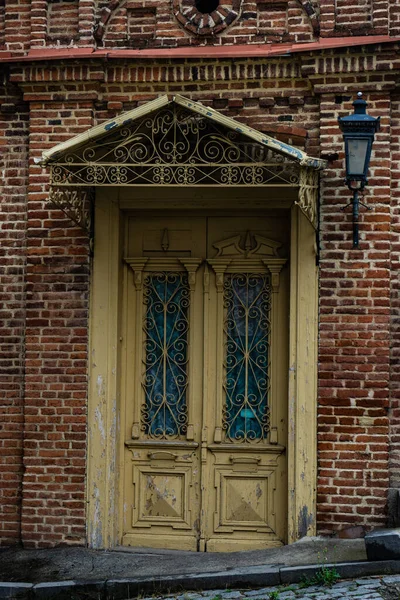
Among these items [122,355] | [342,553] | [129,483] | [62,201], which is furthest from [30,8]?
[342,553]

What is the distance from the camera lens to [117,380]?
28.6 feet

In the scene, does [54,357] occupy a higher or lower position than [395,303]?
lower

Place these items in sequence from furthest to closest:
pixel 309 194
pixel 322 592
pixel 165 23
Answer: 1. pixel 165 23
2. pixel 309 194
3. pixel 322 592

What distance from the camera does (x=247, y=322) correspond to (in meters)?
8.76

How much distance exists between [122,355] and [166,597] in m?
2.38

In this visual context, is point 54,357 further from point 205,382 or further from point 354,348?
point 354,348

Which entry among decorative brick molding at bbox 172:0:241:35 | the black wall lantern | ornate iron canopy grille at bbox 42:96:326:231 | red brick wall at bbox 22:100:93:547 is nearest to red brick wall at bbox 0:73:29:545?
red brick wall at bbox 22:100:93:547

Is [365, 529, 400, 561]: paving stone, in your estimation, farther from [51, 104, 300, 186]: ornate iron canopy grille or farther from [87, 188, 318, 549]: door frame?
[51, 104, 300, 186]: ornate iron canopy grille

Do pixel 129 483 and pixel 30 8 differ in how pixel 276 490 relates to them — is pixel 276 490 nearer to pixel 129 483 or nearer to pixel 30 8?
pixel 129 483

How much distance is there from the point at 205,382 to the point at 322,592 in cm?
236

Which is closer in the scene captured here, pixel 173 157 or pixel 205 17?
pixel 173 157

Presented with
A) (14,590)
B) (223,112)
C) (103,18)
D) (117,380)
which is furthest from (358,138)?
(14,590)

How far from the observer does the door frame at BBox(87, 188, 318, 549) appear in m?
8.32

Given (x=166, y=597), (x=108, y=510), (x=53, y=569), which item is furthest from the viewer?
(x=108, y=510)
